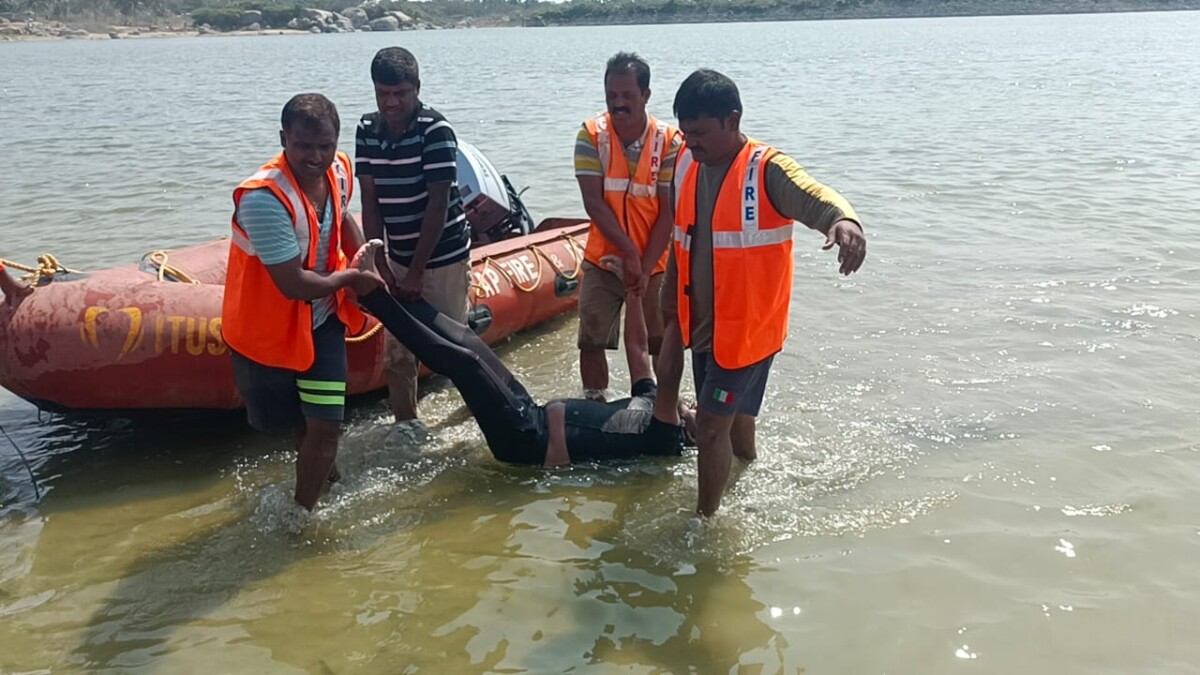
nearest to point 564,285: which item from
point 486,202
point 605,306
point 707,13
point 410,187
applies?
point 486,202

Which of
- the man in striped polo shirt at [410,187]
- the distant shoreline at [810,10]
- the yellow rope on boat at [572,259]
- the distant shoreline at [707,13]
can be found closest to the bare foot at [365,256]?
the man in striped polo shirt at [410,187]

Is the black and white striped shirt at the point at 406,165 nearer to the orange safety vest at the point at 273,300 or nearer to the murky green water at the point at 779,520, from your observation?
the orange safety vest at the point at 273,300

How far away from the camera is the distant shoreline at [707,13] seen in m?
73.0

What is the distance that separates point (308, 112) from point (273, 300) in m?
0.72

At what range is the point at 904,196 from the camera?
443 inches

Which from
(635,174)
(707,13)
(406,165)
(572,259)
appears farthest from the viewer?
(707,13)

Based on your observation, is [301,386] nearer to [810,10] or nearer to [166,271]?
[166,271]

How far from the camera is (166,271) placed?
543 cm

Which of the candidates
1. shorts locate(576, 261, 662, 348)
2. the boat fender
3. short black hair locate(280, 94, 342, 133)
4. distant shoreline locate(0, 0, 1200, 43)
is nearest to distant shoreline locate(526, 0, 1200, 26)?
distant shoreline locate(0, 0, 1200, 43)

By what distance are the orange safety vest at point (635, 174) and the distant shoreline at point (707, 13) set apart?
240 feet

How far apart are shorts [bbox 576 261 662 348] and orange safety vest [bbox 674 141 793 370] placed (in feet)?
4.55

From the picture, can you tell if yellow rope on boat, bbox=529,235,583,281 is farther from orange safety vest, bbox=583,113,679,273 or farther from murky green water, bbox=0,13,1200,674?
orange safety vest, bbox=583,113,679,273

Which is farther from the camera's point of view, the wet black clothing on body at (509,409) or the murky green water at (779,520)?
the wet black clothing on body at (509,409)

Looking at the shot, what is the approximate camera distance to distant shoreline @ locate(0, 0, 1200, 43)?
73000 millimetres
